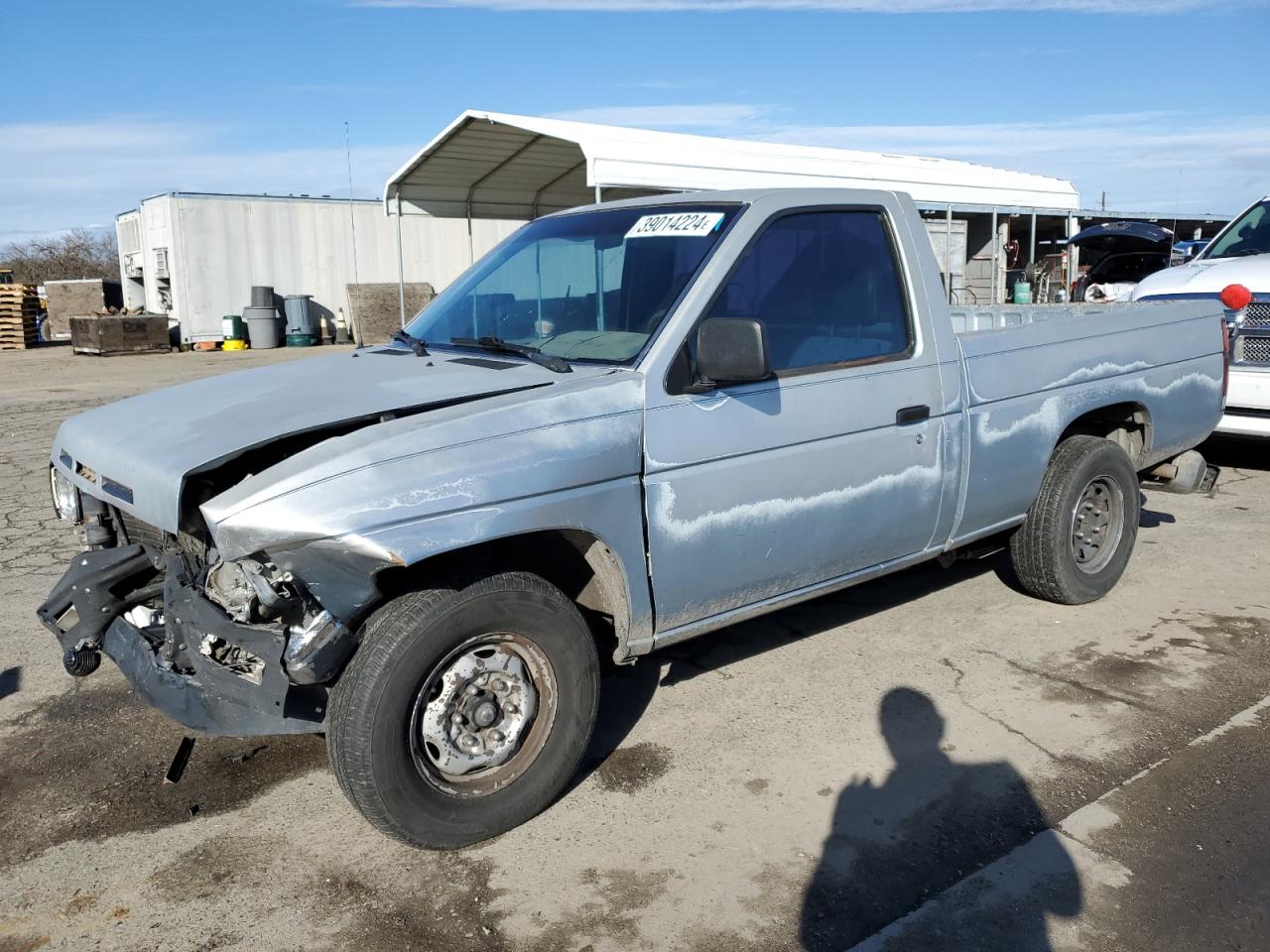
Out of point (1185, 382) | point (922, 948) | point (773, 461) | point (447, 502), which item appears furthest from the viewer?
point (1185, 382)

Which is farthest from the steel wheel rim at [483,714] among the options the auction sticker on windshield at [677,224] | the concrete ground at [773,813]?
the auction sticker on windshield at [677,224]

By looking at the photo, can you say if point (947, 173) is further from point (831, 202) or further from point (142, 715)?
point (142, 715)

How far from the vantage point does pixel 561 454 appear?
3.17 m

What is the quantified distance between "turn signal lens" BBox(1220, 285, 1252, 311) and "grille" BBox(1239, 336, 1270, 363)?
0.24m

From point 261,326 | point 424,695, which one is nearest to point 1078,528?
point 424,695

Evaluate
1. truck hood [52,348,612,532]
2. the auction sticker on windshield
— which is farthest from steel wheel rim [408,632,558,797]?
the auction sticker on windshield

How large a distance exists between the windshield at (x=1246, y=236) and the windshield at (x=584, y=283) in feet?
23.1

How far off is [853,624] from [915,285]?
5.69 feet

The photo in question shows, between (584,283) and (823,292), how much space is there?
0.95 m

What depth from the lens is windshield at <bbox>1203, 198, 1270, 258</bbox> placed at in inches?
355

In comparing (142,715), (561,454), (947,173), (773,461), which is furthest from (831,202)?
(947,173)

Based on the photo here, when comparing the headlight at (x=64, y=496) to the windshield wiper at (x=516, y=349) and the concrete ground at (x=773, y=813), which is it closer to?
the concrete ground at (x=773, y=813)

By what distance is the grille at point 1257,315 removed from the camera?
7609 mm

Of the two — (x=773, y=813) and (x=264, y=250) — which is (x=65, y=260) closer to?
(x=264, y=250)
